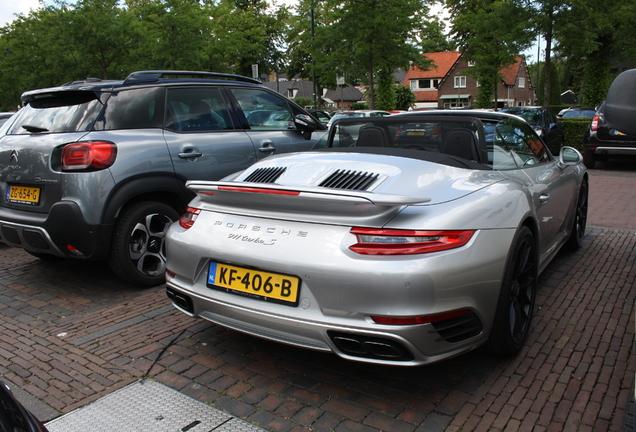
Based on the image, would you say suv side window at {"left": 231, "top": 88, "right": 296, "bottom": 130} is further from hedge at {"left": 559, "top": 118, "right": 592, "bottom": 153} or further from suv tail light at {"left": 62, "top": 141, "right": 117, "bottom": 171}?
hedge at {"left": 559, "top": 118, "right": 592, "bottom": 153}

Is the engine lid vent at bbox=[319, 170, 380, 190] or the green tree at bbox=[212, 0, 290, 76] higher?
the green tree at bbox=[212, 0, 290, 76]

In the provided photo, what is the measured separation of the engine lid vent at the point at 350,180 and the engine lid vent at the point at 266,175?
37 cm

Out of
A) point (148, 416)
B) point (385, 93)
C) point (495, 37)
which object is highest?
point (495, 37)

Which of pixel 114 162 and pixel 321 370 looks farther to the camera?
pixel 114 162

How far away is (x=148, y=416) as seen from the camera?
104 inches

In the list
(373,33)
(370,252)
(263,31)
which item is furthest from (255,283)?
(263,31)

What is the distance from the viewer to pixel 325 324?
98.5 inches

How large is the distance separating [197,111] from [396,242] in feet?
10.6

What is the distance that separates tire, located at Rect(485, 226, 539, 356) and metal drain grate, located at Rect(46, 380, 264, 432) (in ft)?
4.61

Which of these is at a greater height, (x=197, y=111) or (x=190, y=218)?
(x=197, y=111)

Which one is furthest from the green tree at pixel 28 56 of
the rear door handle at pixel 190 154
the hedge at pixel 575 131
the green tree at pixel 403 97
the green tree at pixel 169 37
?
the green tree at pixel 403 97

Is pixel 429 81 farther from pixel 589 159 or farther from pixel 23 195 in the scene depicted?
pixel 23 195

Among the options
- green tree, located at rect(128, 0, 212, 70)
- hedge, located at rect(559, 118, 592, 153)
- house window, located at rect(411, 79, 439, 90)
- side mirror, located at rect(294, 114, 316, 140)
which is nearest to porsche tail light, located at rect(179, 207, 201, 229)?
side mirror, located at rect(294, 114, 316, 140)

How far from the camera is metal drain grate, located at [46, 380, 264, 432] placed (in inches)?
100
